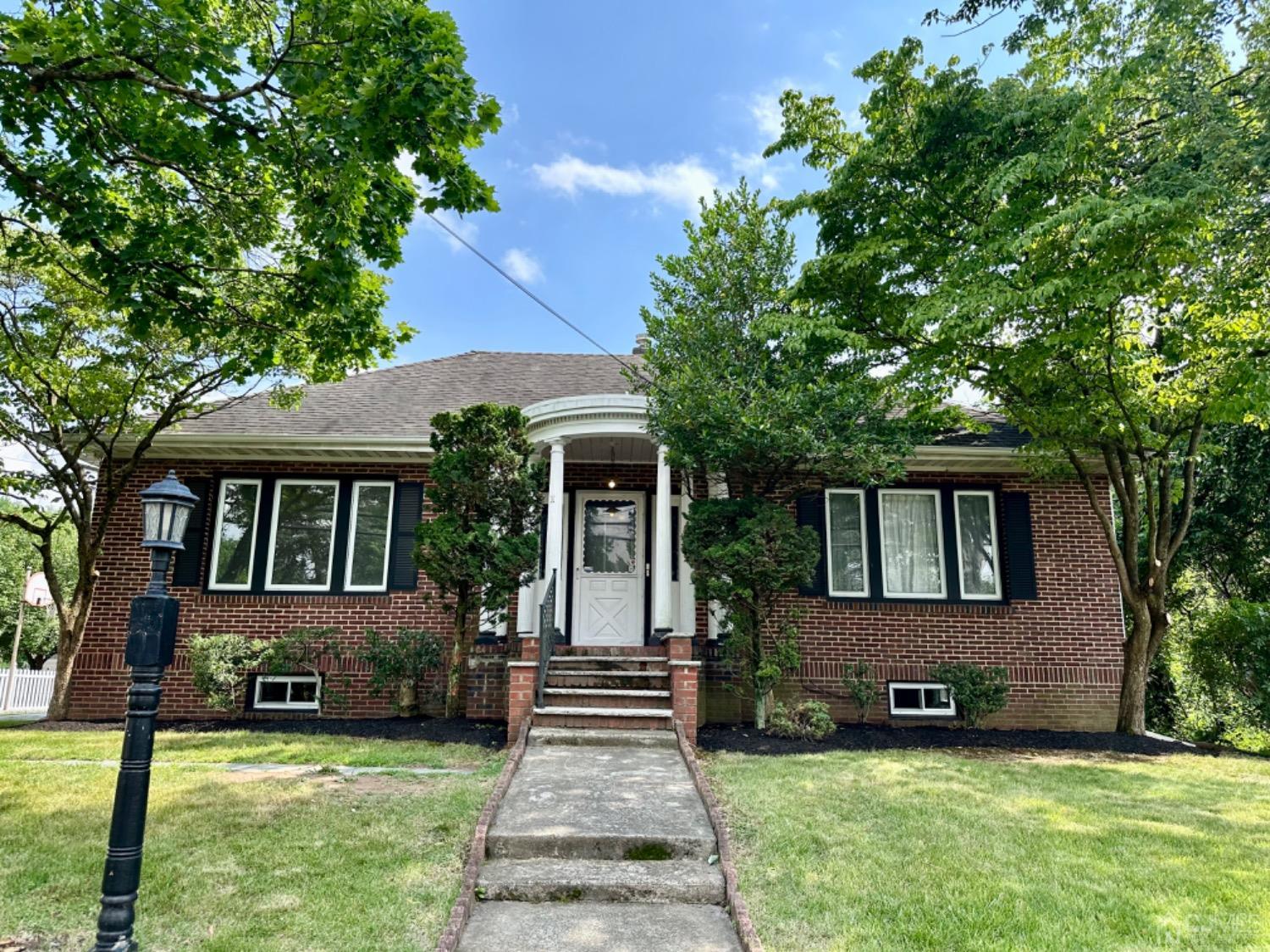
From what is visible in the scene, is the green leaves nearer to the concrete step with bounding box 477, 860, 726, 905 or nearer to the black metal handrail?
the black metal handrail

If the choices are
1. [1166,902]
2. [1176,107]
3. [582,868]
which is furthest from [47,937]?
[1176,107]

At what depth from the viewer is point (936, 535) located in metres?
9.66

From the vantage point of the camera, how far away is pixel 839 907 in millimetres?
3428

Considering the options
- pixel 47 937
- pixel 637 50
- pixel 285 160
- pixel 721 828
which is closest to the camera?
pixel 47 937

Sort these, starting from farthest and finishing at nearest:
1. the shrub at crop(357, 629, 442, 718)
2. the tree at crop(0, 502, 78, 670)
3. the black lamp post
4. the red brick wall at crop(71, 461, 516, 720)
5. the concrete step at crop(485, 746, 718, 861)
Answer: the tree at crop(0, 502, 78, 670), the red brick wall at crop(71, 461, 516, 720), the shrub at crop(357, 629, 442, 718), the concrete step at crop(485, 746, 718, 861), the black lamp post

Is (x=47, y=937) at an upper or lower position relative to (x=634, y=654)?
lower

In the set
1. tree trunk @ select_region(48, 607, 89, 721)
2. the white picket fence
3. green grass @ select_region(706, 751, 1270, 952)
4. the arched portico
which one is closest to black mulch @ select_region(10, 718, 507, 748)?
tree trunk @ select_region(48, 607, 89, 721)

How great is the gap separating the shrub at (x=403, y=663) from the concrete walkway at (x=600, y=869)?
3.47 metres

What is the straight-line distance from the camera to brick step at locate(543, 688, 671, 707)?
23.9 feet

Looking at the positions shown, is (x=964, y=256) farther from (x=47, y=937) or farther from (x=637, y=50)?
(x=47, y=937)

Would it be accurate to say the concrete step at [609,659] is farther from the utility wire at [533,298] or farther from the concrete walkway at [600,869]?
the utility wire at [533,298]

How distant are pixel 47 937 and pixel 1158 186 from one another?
28.4 feet

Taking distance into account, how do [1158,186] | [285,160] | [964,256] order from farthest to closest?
[964,256], [1158,186], [285,160]

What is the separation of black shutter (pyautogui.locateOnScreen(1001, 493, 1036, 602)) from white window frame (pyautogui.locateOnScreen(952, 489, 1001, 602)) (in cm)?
13
